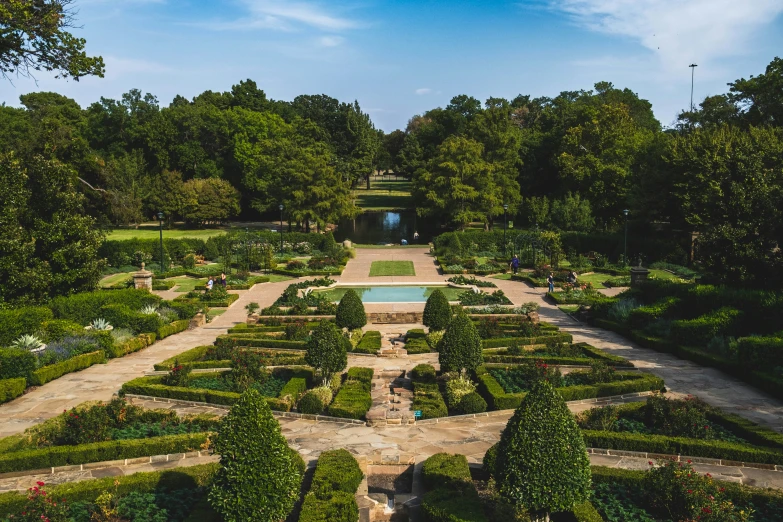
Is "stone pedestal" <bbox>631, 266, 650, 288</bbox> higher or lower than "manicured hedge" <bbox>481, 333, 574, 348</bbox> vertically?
higher

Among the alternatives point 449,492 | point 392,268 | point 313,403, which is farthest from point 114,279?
point 449,492

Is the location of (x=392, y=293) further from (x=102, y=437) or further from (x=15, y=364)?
(x=102, y=437)

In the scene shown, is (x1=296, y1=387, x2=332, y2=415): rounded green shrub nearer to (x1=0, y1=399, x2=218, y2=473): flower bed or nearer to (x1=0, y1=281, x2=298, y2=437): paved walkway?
(x1=0, y1=399, x2=218, y2=473): flower bed

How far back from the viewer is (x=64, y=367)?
17.5m

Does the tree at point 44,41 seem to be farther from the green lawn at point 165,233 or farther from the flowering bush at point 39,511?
the green lawn at point 165,233

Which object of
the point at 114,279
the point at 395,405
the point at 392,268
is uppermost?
the point at 392,268

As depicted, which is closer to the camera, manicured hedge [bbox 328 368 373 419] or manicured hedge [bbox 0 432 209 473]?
manicured hedge [bbox 0 432 209 473]

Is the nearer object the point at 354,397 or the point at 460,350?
the point at 354,397

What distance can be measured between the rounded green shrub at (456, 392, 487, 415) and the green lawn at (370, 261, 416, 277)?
22163 mm

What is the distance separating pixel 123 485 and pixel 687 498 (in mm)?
7995

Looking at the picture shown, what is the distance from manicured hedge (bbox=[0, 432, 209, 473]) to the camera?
431 inches

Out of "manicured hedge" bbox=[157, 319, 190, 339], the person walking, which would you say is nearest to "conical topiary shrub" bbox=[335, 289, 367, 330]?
"manicured hedge" bbox=[157, 319, 190, 339]

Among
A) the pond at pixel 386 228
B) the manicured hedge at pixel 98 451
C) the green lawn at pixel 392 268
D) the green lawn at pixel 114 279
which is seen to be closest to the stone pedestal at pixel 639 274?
the green lawn at pixel 392 268

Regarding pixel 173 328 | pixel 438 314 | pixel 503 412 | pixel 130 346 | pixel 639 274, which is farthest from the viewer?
pixel 639 274
